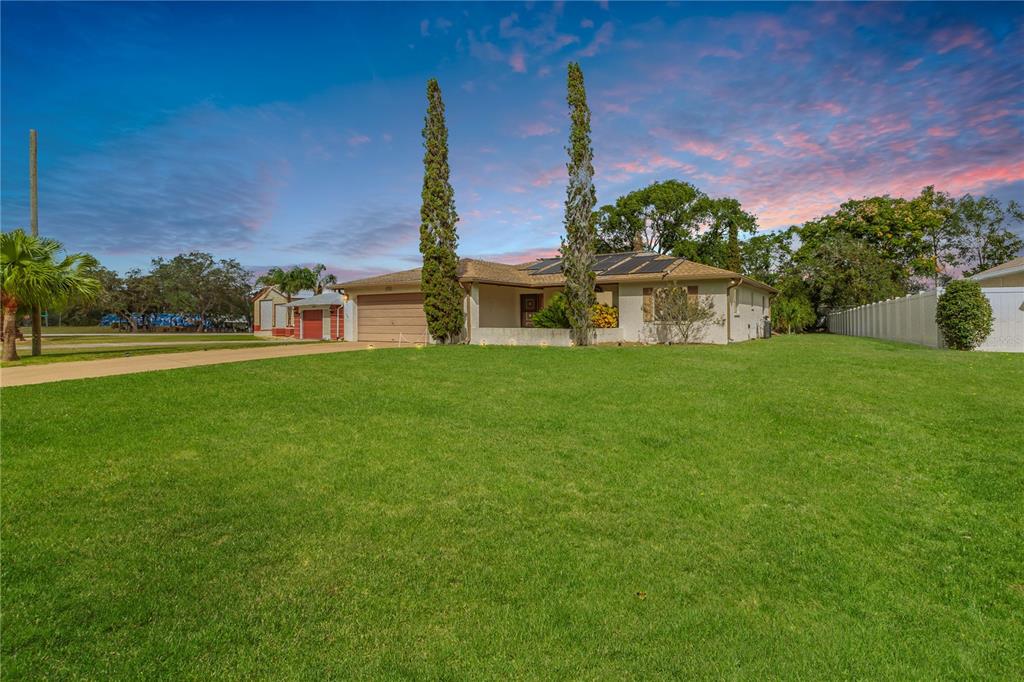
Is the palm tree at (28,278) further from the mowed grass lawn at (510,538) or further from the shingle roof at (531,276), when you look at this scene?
the shingle roof at (531,276)

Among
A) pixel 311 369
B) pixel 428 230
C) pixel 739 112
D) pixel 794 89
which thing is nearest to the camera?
pixel 311 369

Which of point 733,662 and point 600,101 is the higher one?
point 600,101

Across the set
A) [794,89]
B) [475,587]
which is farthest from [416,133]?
[475,587]

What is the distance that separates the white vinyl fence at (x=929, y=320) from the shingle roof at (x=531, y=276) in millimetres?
5526

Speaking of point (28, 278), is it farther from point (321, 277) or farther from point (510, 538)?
point (321, 277)

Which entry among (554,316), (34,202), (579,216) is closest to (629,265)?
(579,216)

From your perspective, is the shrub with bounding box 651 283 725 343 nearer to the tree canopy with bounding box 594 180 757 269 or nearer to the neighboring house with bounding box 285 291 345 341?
the neighboring house with bounding box 285 291 345 341

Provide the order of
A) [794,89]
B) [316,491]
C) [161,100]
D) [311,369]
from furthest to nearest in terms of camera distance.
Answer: [794,89] → [161,100] → [311,369] → [316,491]

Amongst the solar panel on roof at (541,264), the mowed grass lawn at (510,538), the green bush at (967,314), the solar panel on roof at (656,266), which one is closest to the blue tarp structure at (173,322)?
the solar panel on roof at (541,264)

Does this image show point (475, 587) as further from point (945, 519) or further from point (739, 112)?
point (739, 112)

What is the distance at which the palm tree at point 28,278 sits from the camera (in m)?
14.1

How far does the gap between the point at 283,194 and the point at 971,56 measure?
2160 centimetres

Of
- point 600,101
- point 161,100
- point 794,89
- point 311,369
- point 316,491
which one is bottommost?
point 316,491

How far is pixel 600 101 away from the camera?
1977 centimetres
